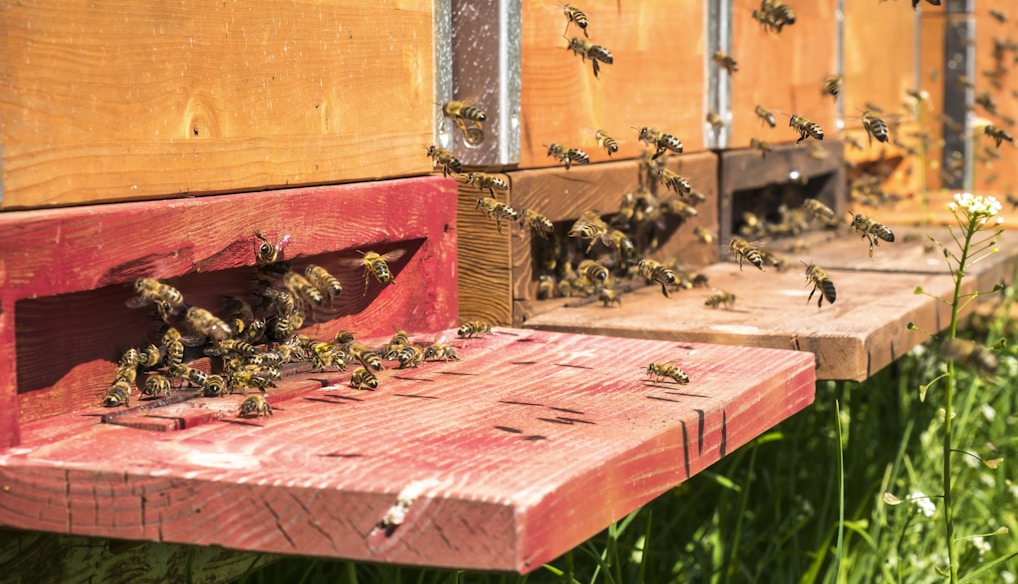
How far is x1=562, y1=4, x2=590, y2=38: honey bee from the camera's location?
3717mm

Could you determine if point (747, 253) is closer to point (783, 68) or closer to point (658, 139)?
point (658, 139)

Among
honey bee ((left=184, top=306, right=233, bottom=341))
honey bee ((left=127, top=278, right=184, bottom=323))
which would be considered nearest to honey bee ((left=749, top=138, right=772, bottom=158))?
honey bee ((left=184, top=306, right=233, bottom=341))

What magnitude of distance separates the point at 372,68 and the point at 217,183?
0.62 metres

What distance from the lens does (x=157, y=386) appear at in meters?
2.56

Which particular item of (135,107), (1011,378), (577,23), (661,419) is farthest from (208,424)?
(1011,378)

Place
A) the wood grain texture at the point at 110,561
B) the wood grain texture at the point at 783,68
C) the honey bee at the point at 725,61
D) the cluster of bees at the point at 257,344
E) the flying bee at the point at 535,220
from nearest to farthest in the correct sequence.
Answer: the wood grain texture at the point at 110,561, the cluster of bees at the point at 257,344, the flying bee at the point at 535,220, the honey bee at the point at 725,61, the wood grain texture at the point at 783,68

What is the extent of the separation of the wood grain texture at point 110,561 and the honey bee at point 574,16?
5.77 feet

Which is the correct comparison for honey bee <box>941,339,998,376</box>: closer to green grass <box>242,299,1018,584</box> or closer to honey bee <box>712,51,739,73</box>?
green grass <box>242,299,1018,584</box>

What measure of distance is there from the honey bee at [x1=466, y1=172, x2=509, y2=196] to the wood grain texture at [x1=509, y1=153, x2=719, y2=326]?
0.09 metres

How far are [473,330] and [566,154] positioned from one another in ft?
2.48

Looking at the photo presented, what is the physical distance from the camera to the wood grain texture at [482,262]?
371cm

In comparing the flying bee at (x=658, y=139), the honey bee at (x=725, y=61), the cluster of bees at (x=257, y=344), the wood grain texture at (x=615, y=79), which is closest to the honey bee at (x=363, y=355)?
the cluster of bees at (x=257, y=344)

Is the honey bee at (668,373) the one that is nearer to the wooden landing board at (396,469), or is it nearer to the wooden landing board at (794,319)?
the wooden landing board at (396,469)

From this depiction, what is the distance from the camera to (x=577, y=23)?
374 centimetres
